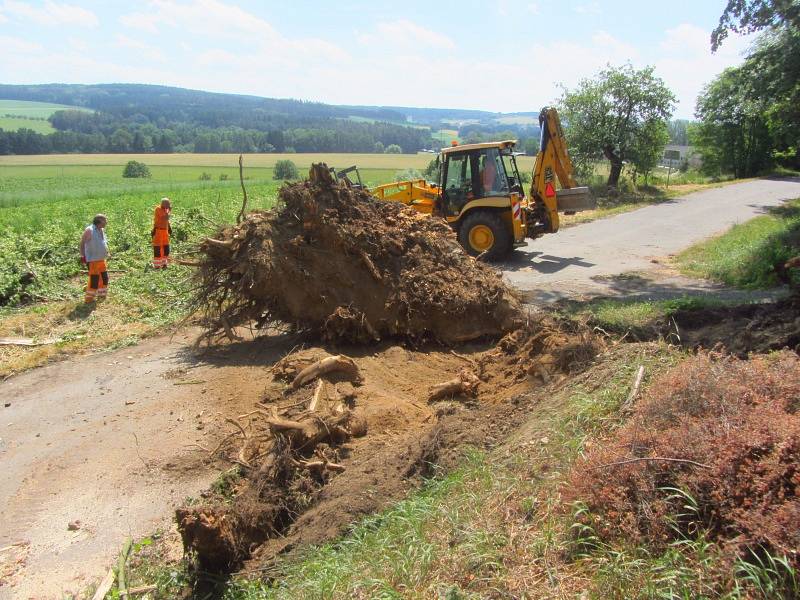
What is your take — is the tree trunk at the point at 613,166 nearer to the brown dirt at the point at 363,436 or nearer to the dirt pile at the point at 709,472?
the brown dirt at the point at 363,436

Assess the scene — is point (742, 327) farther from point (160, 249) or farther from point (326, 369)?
point (160, 249)

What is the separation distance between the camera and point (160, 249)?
46.5 feet

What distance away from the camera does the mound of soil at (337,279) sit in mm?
8391

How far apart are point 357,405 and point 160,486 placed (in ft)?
6.61

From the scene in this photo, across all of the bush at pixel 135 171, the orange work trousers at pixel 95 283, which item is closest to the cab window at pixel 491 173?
the orange work trousers at pixel 95 283

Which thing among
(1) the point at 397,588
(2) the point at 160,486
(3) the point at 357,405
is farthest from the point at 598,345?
(2) the point at 160,486

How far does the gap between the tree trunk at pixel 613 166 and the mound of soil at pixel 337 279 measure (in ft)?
70.9

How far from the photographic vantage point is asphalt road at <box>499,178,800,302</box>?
38.3ft

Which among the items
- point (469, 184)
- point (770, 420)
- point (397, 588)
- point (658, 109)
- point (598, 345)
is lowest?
point (397, 588)

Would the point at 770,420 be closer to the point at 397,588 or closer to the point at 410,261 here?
the point at 397,588

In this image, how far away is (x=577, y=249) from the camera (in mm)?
15984

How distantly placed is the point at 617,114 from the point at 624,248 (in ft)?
44.9

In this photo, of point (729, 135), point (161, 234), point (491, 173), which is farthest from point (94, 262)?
point (729, 135)

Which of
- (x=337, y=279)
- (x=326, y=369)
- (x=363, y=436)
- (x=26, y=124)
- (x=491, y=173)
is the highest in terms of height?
A: (x=26, y=124)
